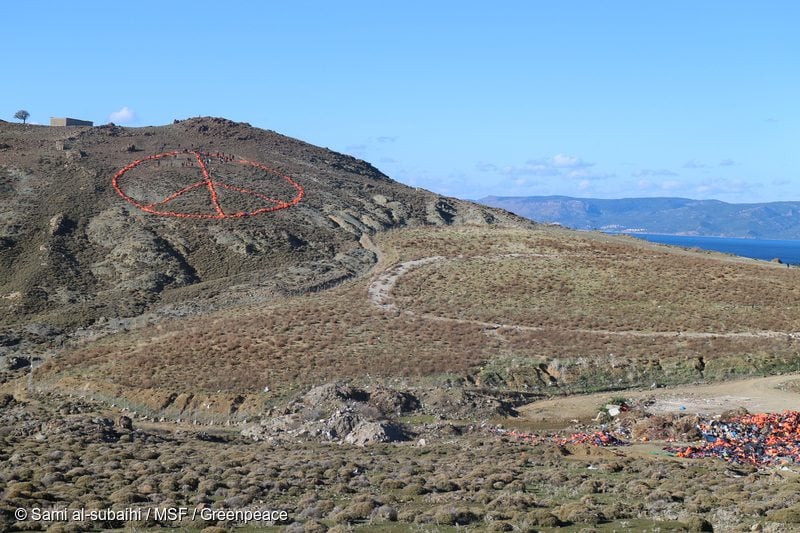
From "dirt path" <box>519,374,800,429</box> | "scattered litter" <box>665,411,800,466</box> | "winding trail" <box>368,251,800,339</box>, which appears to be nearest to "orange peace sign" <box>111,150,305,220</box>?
"winding trail" <box>368,251,800,339</box>

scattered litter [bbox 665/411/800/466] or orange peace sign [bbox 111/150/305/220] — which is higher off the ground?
orange peace sign [bbox 111/150/305/220]

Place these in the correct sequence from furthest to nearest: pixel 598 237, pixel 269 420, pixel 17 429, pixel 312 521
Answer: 1. pixel 598 237
2. pixel 269 420
3. pixel 17 429
4. pixel 312 521

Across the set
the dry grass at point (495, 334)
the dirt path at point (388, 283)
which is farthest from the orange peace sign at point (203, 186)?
the dry grass at point (495, 334)

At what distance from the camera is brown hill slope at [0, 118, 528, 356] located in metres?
68.4

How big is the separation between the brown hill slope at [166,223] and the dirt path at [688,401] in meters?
31.6

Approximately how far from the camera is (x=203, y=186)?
96.1 m

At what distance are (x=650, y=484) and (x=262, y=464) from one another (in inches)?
536

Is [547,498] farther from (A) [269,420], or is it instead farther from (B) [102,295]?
(B) [102,295]

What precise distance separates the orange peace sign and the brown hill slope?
0.26 metres

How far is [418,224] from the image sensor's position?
9981cm

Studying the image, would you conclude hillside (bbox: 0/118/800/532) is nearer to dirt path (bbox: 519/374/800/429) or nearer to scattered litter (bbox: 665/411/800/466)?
dirt path (bbox: 519/374/800/429)

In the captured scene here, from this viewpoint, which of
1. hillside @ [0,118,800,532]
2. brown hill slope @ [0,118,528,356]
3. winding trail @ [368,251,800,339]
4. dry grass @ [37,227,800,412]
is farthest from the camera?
brown hill slope @ [0,118,528,356]

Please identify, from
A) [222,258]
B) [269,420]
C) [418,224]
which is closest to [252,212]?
[222,258]

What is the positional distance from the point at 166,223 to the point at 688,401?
58.9 meters
